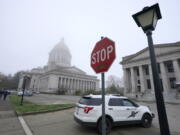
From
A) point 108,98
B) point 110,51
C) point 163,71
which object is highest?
point 163,71

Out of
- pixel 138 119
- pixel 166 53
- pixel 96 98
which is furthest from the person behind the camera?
pixel 166 53

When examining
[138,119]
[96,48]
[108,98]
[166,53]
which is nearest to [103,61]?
[96,48]

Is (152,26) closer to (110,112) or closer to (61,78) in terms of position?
(110,112)

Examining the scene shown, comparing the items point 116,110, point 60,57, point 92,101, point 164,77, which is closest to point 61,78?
point 60,57

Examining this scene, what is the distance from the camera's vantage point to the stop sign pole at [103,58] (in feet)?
7.40

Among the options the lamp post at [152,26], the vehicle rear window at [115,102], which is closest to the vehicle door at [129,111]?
the vehicle rear window at [115,102]

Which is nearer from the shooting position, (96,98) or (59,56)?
(96,98)

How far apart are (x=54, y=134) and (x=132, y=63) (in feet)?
133

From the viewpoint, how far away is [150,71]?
3544 centimetres

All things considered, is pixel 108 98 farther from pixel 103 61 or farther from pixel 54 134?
pixel 103 61

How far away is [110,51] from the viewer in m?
2.32

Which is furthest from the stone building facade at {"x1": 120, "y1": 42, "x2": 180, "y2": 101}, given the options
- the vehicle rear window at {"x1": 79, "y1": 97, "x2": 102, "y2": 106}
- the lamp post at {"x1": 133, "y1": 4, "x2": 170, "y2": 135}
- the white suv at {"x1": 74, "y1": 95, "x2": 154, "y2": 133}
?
the lamp post at {"x1": 133, "y1": 4, "x2": 170, "y2": 135}

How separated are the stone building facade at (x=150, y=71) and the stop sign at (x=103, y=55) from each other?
2847 centimetres

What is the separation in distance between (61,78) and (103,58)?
73658 millimetres
